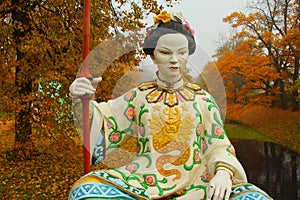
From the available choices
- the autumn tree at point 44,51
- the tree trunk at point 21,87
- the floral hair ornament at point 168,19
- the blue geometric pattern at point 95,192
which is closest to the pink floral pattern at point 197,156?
the blue geometric pattern at point 95,192

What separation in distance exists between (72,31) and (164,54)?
14.1 ft

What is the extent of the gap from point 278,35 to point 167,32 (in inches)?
417

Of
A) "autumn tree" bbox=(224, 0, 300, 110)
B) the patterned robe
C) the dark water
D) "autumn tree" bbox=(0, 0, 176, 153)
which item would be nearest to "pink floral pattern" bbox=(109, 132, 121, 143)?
the patterned robe

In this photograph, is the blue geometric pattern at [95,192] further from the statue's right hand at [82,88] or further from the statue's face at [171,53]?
the statue's face at [171,53]

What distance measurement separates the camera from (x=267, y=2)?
12.9 metres

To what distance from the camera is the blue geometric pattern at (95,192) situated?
178cm

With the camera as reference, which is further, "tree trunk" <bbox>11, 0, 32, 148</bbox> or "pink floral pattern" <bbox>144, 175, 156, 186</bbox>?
"tree trunk" <bbox>11, 0, 32, 148</bbox>

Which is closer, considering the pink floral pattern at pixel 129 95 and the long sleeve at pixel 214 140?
the long sleeve at pixel 214 140

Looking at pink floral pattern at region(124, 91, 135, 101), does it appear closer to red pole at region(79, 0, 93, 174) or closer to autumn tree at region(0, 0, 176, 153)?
red pole at region(79, 0, 93, 174)

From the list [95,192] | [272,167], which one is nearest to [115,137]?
[95,192]

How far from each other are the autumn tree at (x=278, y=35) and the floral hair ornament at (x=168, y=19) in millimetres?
9035

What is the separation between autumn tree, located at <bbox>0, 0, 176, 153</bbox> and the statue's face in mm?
3295

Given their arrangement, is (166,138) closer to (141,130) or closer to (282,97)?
(141,130)

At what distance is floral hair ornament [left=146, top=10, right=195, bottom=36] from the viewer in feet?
7.30
